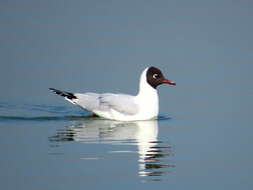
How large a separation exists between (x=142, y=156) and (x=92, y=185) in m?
1.94

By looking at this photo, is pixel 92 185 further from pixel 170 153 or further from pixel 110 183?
pixel 170 153

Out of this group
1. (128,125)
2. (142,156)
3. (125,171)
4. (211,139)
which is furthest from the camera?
(128,125)

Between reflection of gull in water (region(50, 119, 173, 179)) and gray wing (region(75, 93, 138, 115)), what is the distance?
0.93 feet

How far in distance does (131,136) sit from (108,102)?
8.26 feet

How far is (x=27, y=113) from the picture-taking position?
16422 mm

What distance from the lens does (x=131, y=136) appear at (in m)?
13.8

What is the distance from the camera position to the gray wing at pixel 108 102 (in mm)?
15977

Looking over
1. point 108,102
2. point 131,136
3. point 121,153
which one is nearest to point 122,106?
point 108,102

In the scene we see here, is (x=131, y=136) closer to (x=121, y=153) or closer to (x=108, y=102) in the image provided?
(x=121, y=153)

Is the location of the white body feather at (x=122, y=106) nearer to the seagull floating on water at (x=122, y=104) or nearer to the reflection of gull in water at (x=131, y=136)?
the seagull floating on water at (x=122, y=104)

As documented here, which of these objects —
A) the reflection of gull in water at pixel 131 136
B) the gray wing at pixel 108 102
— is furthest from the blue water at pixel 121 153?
the gray wing at pixel 108 102

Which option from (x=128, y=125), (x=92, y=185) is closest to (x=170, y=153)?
(x=92, y=185)

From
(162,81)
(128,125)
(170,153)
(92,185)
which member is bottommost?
(92,185)

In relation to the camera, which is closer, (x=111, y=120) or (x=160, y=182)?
(x=160, y=182)
